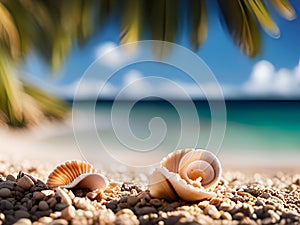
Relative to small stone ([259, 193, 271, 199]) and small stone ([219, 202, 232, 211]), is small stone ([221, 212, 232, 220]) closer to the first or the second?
small stone ([219, 202, 232, 211])

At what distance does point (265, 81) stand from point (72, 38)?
2247 mm

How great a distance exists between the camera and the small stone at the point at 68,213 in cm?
129

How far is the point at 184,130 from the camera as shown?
17.1ft

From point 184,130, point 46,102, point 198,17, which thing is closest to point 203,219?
point 198,17

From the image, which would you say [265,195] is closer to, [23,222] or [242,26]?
[23,222]

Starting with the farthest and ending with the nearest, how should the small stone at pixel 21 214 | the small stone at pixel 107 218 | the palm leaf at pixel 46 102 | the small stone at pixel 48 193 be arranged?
the palm leaf at pixel 46 102
the small stone at pixel 48 193
the small stone at pixel 21 214
the small stone at pixel 107 218

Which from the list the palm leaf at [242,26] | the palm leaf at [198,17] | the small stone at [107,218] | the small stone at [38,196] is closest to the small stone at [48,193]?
→ the small stone at [38,196]

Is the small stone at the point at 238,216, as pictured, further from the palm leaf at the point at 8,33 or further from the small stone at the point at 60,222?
the palm leaf at the point at 8,33

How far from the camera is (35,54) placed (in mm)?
3875

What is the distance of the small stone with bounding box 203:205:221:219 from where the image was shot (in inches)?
52.5

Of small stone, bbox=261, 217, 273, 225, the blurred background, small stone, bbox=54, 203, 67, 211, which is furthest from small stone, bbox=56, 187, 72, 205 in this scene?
the blurred background

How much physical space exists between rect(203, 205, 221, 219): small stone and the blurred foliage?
156 centimetres

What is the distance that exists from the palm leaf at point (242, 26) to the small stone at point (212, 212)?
170cm

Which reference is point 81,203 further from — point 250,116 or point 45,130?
point 250,116
